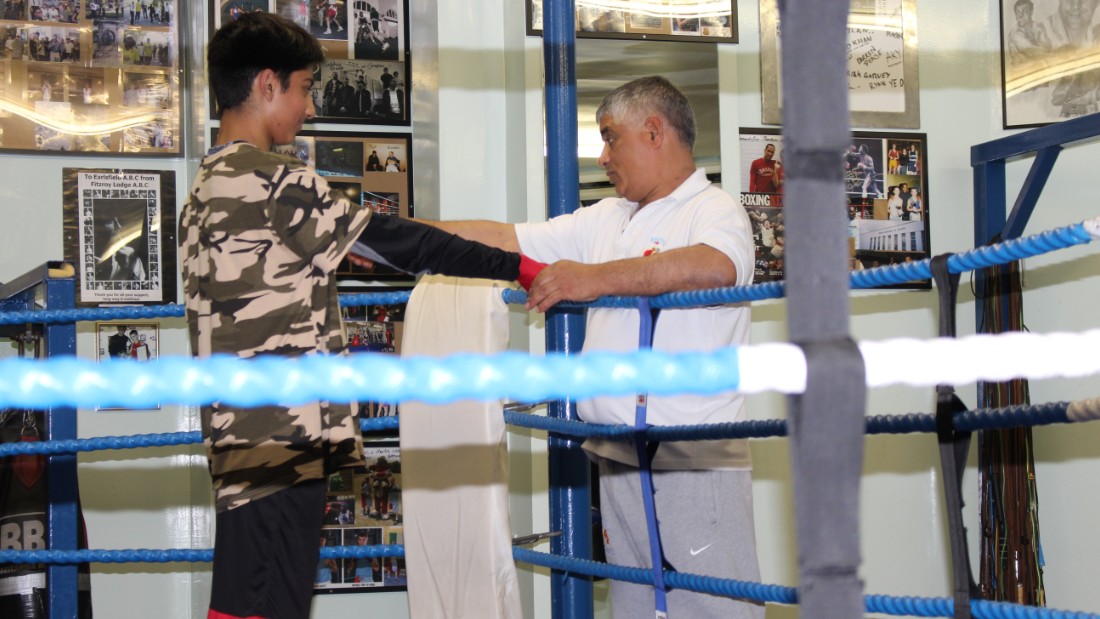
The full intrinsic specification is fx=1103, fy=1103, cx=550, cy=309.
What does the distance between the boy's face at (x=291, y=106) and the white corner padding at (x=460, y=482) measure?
0.72 meters

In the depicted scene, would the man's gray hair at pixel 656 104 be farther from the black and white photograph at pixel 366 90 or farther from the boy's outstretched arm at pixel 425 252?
the black and white photograph at pixel 366 90

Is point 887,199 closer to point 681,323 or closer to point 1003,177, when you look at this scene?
point 1003,177

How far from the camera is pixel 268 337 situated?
173 cm

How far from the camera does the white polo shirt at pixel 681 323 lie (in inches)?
84.6

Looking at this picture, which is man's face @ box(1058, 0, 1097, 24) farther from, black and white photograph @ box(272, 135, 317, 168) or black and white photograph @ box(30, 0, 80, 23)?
black and white photograph @ box(30, 0, 80, 23)

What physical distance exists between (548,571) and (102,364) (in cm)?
278

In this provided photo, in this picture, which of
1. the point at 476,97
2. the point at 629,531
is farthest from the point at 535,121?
the point at 629,531

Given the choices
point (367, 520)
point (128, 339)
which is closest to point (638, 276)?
point (367, 520)

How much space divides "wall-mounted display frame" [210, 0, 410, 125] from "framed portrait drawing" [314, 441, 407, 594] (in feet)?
3.55

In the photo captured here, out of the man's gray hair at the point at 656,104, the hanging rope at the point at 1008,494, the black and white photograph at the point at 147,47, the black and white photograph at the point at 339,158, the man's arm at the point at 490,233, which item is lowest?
the hanging rope at the point at 1008,494

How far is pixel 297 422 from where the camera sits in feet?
5.69

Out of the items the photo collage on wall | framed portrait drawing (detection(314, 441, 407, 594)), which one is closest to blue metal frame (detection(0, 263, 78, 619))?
framed portrait drawing (detection(314, 441, 407, 594))

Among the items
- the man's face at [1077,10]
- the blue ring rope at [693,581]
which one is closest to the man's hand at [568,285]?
the blue ring rope at [693,581]

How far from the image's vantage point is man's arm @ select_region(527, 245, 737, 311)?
2033 millimetres
